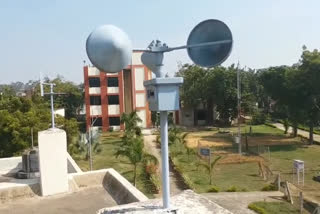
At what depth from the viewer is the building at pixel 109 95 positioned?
36.9 m

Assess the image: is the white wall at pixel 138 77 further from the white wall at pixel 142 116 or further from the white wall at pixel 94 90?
the white wall at pixel 94 90

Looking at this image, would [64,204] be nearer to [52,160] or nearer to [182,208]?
[52,160]

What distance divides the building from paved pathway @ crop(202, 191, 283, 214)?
22741 millimetres

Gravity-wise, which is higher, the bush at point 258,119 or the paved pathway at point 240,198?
the bush at point 258,119

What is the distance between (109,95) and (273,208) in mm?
26516

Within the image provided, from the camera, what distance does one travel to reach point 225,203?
13.1 m

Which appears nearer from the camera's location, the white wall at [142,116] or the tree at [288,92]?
the tree at [288,92]

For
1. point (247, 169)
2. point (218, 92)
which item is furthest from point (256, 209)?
point (218, 92)

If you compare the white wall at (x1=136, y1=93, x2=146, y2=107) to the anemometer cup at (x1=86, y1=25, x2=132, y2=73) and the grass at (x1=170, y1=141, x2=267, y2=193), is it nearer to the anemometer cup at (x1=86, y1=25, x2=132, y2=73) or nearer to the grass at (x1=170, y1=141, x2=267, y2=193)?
the grass at (x1=170, y1=141, x2=267, y2=193)

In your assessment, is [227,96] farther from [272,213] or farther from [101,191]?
[101,191]

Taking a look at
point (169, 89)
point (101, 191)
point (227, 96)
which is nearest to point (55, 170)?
point (101, 191)

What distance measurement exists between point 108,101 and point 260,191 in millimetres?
24280

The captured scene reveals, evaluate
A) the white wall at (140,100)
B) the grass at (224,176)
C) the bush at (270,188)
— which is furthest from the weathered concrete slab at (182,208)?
the white wall at (140,100)

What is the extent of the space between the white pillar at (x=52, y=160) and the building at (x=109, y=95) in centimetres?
2814
